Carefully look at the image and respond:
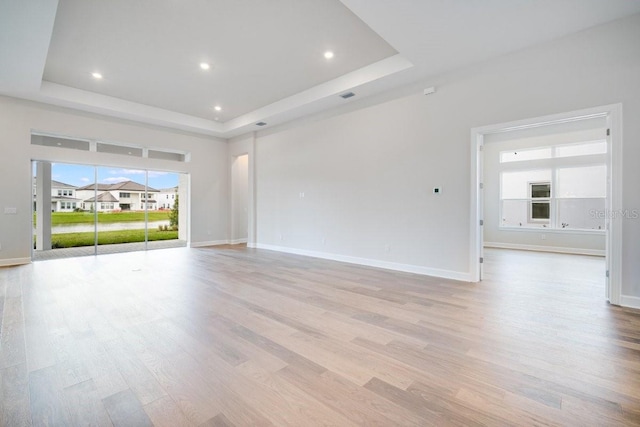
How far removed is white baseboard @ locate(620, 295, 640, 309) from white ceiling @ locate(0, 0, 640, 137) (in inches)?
125

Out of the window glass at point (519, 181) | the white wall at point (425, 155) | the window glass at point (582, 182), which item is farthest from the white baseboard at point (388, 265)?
the window glass at point (582, 182)

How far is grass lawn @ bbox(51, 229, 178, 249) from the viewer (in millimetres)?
7109

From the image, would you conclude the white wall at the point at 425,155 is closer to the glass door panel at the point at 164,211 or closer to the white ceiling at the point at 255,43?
the white ceiling at the point at 255,43

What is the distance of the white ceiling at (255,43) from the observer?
3.12 m

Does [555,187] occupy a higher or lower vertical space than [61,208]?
higher

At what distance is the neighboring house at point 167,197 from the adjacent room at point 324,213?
67 millimetres

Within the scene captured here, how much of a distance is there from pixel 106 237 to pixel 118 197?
4.29 ft

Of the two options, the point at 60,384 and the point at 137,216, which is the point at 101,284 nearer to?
the point at 60,384

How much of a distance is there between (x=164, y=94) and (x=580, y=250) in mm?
10351

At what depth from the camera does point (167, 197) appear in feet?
27.1

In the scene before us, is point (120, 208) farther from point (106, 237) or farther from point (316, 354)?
point (316, 354)

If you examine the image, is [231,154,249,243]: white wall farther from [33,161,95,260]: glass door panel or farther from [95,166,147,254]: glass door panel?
[33,161,95,260]: glass door panel

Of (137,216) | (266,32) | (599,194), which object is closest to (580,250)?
(599,194)

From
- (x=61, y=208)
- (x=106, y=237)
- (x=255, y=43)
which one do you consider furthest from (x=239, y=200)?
(x=255, y=43)
